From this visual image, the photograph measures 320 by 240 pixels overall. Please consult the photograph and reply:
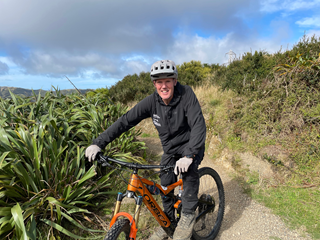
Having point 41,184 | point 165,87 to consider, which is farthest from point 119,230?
point 41,184

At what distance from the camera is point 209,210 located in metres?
3.04

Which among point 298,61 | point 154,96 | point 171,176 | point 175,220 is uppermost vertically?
point 298,61

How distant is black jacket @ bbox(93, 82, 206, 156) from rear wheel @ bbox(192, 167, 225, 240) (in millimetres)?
637

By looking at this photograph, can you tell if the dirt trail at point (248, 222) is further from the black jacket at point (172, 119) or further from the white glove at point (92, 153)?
the white glove at point (92, 153)

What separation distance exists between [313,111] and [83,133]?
5387 millimetres

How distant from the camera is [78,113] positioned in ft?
15.5

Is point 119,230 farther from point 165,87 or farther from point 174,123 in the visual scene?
point 165,87

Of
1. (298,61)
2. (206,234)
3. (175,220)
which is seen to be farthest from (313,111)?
(175,220)

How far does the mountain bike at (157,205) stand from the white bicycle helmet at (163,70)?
1.03m

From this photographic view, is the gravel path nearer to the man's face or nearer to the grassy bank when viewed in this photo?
the grassy bank

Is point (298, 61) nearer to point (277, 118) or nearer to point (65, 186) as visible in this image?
point (277, 118)

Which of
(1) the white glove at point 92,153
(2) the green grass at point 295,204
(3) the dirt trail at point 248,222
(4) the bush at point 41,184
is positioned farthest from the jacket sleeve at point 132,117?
(2) the green grass at point 295,204

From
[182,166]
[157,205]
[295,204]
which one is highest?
[182,166]

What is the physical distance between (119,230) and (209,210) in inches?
68.7
